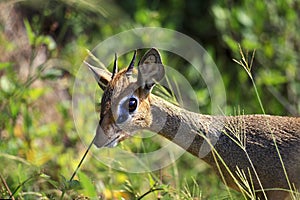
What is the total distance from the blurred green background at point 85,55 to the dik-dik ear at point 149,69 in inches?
20.1

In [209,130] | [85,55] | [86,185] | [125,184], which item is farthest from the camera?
[85,55]

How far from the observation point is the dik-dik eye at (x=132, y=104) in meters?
3.28

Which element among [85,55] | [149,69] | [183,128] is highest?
[85,55]

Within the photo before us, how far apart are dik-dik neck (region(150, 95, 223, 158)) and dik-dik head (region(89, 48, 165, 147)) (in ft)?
0.17

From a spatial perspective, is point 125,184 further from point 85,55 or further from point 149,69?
point 85,55

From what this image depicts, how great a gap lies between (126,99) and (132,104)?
44mm

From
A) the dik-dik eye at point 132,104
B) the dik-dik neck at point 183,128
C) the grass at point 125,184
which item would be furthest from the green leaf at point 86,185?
the dik-dik neck at point 183,128

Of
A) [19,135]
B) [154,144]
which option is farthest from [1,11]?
[154,144]

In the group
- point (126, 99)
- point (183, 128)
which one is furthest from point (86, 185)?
point (183, 128)

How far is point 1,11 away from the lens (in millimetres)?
5039

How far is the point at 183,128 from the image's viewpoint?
135 inches

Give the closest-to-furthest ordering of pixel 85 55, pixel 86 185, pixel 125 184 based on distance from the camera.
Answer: pixel 86 185
pixel 125 184
pixel 85 55

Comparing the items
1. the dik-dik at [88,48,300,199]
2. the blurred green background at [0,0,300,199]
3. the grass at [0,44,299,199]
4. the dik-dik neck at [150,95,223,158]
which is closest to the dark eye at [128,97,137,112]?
the dik-dik at [88,48,300,199]

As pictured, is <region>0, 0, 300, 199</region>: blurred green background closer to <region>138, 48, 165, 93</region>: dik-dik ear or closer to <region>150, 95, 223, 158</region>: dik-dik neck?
<region>150, 95, 223, 158</region>: dik-dik neck
